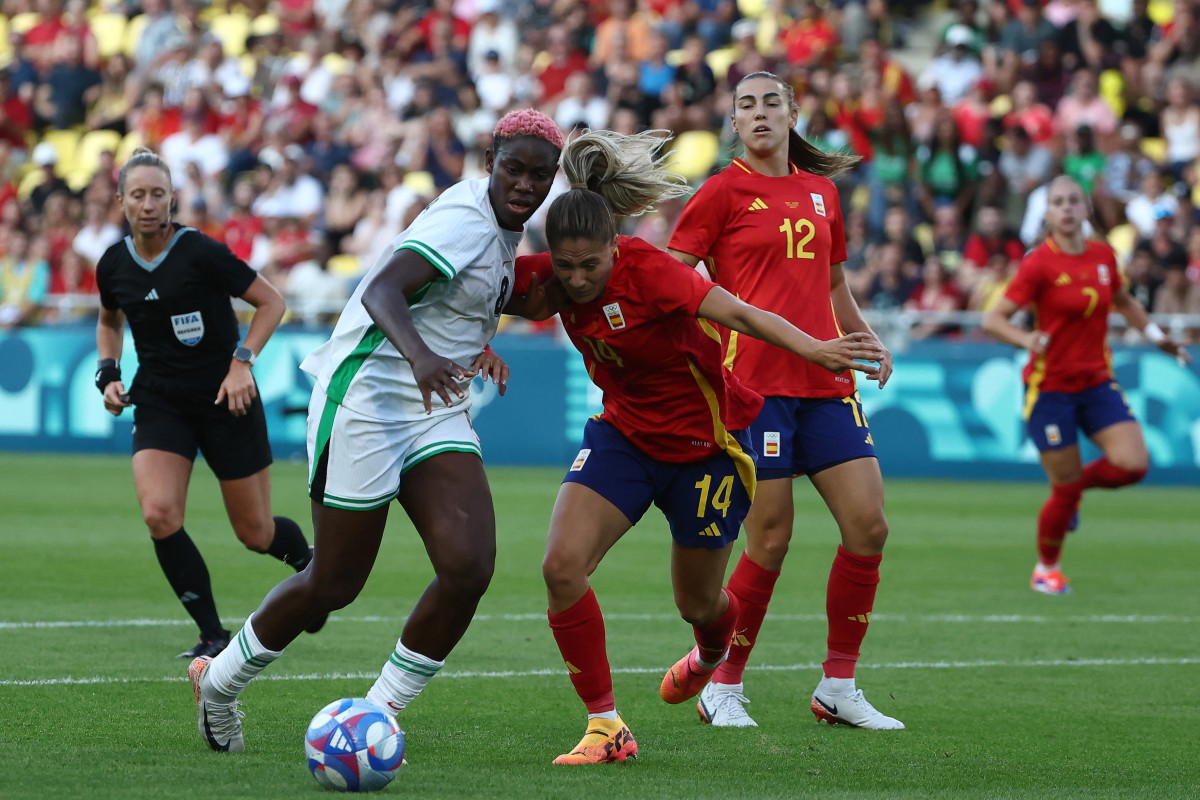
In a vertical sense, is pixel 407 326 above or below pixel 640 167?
below

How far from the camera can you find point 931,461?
62.4 ft

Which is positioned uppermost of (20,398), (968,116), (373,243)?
(968,116)

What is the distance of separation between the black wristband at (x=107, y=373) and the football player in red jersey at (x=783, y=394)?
282cm

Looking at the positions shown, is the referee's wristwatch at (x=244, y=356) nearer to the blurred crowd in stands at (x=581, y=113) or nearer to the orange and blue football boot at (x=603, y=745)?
the orange and blue football boot at (x=603, y=745)

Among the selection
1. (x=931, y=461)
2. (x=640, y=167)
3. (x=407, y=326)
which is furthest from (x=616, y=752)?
(x=931, y=461)

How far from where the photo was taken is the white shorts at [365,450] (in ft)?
18.8

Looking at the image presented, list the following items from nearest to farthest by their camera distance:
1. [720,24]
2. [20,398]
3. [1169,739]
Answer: [1169,739]
[20,398]
[720,24]

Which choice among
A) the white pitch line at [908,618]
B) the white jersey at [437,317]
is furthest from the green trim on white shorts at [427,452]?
the white pitch line at [908,618]

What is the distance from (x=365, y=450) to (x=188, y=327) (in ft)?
9.74

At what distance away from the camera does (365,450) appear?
573 centimetres

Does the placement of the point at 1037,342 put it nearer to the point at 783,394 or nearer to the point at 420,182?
the point at 783,394

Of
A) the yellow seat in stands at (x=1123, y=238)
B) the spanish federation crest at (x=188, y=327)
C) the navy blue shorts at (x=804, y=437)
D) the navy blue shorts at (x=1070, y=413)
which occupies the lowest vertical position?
the navy blue shorts at (x=1070, y=413)

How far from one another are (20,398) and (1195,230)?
13.4 m

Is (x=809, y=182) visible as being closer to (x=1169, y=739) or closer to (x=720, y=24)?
(x=1169, y=739)
